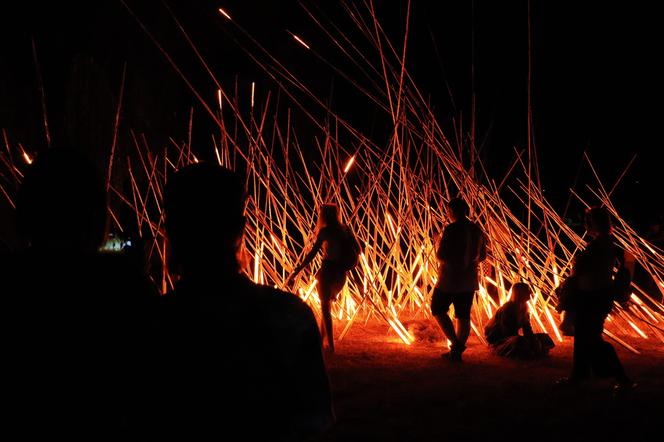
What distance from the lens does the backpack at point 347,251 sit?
4141mm

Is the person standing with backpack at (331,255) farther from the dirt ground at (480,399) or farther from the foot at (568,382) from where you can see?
the foot at (568,382)

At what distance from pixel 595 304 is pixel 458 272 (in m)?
0.89

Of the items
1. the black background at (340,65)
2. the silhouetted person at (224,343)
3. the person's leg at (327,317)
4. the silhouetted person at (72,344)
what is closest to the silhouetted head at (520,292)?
the person's leg at (327,317)

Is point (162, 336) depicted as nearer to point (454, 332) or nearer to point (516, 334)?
point (454, 332)

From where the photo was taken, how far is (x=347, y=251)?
4152 mm

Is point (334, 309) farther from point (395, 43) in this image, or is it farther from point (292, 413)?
point (395, 43)

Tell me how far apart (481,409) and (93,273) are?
91.0 inches

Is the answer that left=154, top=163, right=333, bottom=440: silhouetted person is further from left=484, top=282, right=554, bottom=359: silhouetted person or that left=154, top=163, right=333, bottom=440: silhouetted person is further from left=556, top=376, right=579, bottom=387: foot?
left=484, top=282, right=554, bottom=359: silhouetted person

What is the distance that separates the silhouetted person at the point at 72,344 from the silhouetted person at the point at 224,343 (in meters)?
0.07

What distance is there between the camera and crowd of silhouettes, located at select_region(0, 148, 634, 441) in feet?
3.12

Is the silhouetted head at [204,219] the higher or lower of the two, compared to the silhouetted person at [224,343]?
higher

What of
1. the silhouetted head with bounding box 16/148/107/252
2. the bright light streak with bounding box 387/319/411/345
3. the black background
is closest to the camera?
the silhouetted head with bounding box 16/148/107/252

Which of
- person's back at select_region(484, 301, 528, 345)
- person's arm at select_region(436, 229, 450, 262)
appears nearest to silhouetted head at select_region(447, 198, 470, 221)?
person's arm at select_region(436, 229, 450, 262)

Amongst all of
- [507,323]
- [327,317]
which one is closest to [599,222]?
[507,323]
